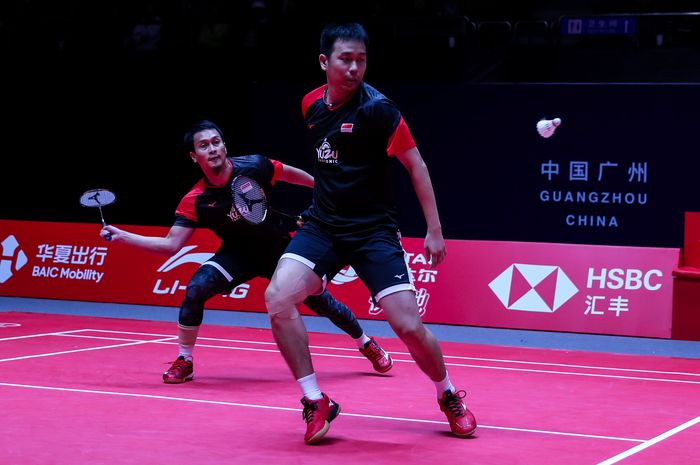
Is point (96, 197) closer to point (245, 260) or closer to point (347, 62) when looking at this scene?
point (245, 260)

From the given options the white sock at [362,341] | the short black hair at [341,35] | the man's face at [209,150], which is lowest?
the white sock at [362,341]

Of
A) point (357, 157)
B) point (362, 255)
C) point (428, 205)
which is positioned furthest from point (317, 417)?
point (357, 157)

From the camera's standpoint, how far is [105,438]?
15.7 ft

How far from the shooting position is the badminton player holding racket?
21.4ft

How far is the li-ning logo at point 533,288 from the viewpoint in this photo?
9273 mm

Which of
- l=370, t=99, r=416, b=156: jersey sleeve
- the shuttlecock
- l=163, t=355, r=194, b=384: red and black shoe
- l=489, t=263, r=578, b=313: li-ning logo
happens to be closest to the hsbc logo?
l=489, t=263, r=578, b=313: li-ning logo

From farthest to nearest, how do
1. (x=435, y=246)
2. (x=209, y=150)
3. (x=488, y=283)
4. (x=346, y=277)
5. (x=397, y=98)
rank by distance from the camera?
(x=397, y=98)
(x=346, y=277)
(x=488, y=283)
(x=209, y=150)
(x=435, y=246)

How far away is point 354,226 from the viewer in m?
4.89

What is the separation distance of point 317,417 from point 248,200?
1.96 meters

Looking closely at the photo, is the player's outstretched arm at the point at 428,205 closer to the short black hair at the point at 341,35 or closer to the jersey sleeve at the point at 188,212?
the short black hair at the point at 341,35

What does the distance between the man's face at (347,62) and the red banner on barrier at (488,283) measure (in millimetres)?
3536

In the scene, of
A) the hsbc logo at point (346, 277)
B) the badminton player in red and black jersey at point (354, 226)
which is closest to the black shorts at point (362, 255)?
the badminton player in red and black jersey at point (354, 226)

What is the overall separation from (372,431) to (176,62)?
8.70 meters

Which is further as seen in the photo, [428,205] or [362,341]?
[362,341]
